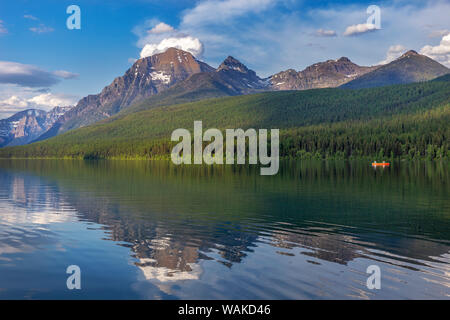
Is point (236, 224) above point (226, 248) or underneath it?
above

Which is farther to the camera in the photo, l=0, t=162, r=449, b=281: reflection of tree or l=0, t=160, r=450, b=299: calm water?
l=0, t=162, r=449, b=281: reflection of tree

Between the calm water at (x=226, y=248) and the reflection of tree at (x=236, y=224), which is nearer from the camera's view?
the calm water at (x=226, y=248)

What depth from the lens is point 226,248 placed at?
24609 millimetres

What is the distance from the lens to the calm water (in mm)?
17656

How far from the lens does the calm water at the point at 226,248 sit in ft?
57.9

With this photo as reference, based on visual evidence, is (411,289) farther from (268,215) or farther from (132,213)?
(132,213)

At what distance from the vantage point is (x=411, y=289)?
17.5 m

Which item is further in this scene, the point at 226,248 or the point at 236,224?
the point at 236,224
